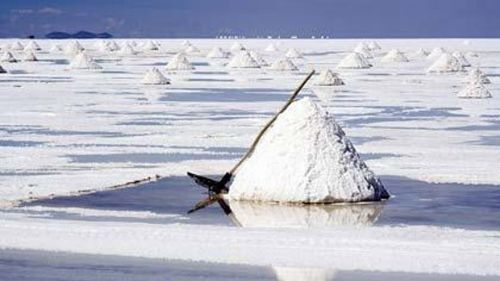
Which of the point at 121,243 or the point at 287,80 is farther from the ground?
the point at 287,80

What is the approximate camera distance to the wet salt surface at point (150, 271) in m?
6.48

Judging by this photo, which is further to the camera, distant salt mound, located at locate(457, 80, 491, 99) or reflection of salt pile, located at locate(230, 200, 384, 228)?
distant salt mound, located at locate(457, 80, 491, 99)

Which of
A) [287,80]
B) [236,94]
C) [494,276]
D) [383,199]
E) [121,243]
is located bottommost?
[494,276]

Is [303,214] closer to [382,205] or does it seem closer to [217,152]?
[382,205]

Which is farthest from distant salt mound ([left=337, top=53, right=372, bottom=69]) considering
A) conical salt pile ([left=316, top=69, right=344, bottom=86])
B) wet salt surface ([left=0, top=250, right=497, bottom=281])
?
wet salt surface ([left=0, top=250, right=497, bottom=281])

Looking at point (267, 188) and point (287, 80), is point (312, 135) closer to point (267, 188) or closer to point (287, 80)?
point (267, 188)

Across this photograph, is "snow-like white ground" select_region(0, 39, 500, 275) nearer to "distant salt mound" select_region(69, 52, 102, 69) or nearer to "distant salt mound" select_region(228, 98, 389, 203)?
"distant salt mound" select_region(228, 98, 389, 203)

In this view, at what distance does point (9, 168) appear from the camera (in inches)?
454

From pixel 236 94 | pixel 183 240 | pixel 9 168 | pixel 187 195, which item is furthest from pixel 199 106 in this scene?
pixel 183 240

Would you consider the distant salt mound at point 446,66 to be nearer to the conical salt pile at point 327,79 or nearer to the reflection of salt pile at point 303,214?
the conical salt pile at point 327,79

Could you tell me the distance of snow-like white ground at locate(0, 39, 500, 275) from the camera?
7238mm

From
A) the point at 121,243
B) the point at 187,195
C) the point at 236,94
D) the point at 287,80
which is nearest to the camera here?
the point at 121,243

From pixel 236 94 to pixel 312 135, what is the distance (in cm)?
1632

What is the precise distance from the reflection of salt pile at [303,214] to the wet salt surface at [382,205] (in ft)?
0.05
